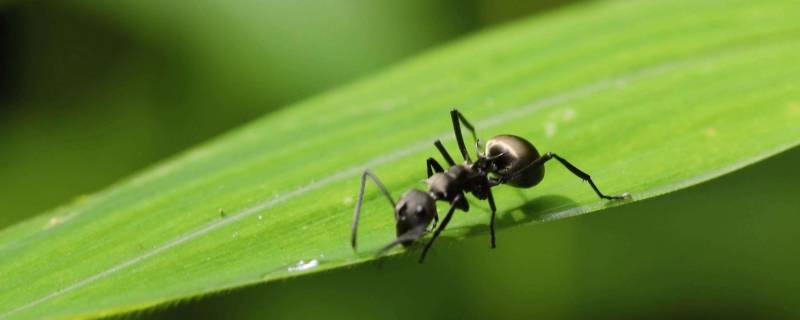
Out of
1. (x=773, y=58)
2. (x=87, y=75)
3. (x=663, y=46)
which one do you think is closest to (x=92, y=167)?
(x=87, y=75)

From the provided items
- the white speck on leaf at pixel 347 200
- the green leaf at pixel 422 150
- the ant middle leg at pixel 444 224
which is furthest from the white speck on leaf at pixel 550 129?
the white speck on leaf at pixel 347 200

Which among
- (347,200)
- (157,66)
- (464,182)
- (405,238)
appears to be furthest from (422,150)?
(157,66)

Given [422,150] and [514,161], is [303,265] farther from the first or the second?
[422,150]

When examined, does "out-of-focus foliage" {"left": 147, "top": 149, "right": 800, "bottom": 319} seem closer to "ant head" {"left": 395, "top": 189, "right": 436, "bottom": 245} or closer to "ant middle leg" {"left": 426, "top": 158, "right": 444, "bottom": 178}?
"ant middle leg" {"left": 426, "top": 158, "right": 444, "bottom": 178}

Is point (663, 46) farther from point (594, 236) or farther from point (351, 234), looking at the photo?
point (351, 234)

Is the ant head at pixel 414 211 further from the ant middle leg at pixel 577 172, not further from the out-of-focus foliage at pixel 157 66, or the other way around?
the out-of-focus foliage at pixel 157 66

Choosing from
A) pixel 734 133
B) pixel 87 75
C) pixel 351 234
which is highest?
pixel 87 75

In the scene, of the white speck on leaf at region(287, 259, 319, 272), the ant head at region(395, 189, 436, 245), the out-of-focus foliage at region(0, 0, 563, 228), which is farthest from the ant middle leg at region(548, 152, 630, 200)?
the out-of-focus foliage at region(0, 0, 563, 228)

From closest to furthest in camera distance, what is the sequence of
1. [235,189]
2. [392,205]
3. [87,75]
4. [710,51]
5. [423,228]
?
1. [423,228]
2. [392,205]
3. [235,189]
4. [710,51]
5. [87,75]
